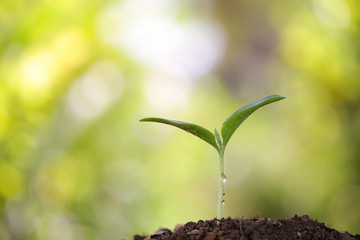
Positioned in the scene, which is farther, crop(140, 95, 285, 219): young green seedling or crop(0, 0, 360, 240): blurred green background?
crop(0, 0, 360, 240): blurred green background

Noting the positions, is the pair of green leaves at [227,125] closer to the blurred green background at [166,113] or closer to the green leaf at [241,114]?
the green leaf at [241,114]

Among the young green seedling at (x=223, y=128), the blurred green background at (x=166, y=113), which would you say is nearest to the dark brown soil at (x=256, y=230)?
the young green seedling at (x=223, y=128)

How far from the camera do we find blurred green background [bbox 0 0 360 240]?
2365 millimetres

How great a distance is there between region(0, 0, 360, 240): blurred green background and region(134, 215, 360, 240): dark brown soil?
6.00 ft

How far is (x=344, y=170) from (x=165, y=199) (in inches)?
43.4

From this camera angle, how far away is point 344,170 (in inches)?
97.7

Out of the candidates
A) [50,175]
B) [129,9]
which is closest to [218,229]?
[50,175]

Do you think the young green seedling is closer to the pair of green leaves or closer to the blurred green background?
the pair of green leaves

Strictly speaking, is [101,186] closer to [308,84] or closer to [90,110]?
[90,110]

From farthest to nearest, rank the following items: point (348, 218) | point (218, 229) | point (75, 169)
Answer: point (75, 169), point (348, 218), point (218, 229)

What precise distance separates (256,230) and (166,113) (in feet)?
7.18

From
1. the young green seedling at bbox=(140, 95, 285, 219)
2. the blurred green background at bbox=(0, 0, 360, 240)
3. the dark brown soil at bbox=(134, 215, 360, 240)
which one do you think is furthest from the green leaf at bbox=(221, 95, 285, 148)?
the blurred green background at bbox=(0, 0, 360, 240)

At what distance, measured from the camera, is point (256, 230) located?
60 centimetres

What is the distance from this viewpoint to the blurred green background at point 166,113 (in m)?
2.37
